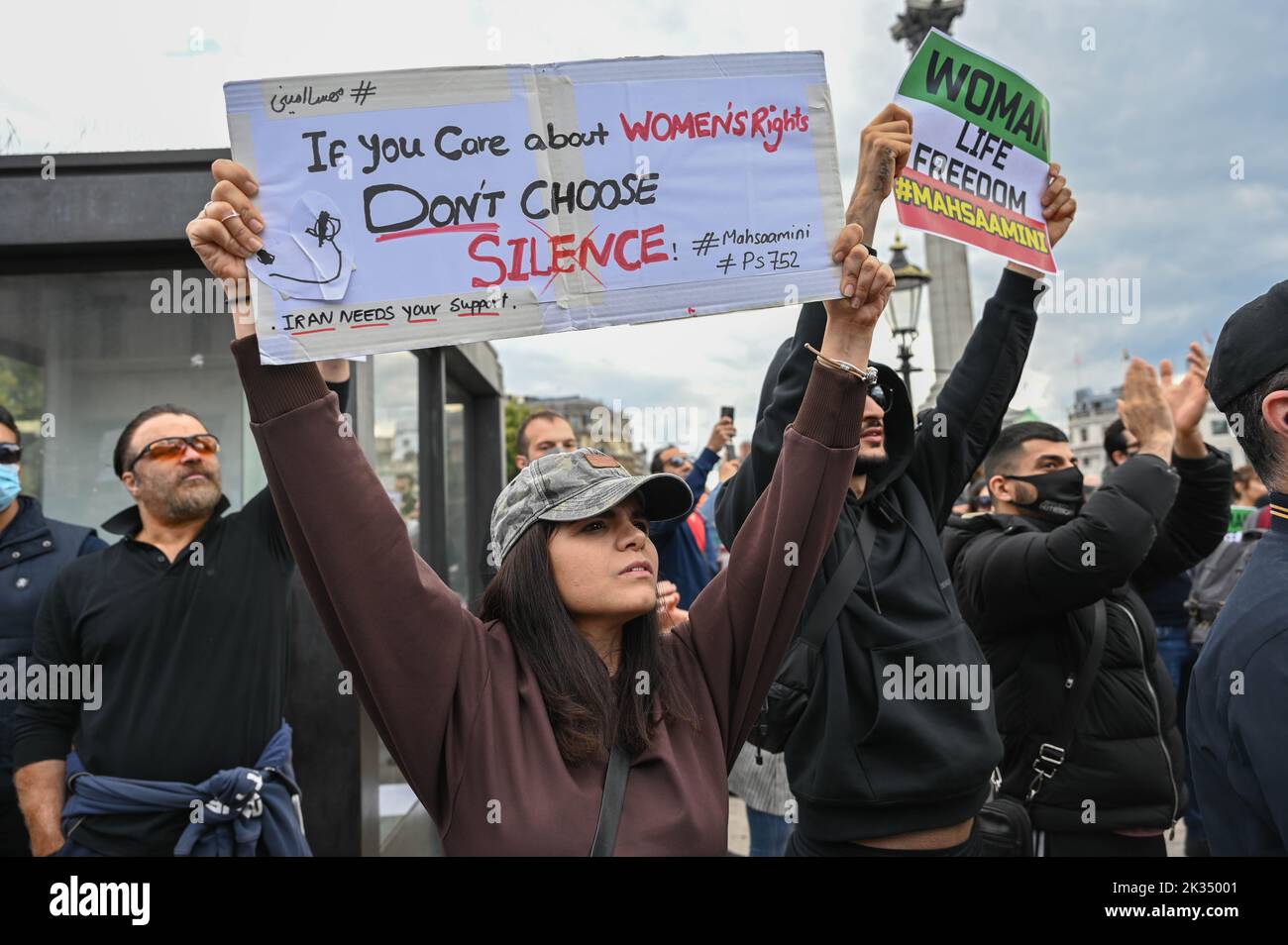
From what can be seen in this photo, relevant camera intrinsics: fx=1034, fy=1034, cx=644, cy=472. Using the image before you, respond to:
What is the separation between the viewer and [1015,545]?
3627 millimetres

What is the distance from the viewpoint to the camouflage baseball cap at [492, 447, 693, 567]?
7.16ft

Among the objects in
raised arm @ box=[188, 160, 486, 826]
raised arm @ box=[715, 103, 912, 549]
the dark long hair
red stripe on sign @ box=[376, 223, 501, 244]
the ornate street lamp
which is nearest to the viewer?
raised arm @ box=[188, 160, 486, 826]

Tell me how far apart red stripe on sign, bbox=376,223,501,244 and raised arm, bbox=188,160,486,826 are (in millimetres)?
251

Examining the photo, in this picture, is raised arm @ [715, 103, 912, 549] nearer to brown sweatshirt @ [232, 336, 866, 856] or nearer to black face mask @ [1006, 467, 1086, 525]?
brown sweatshirt @ [232, 336, 866, 856]

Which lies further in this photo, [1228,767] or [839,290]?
[839,290]

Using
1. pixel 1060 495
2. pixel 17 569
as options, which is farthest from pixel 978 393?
pixel 17 569

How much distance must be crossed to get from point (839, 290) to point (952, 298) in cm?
1553

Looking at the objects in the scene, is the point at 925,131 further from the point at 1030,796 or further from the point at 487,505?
the point at 487,505

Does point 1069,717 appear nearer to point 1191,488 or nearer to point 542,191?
point 1191,488

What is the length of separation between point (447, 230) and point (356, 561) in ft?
2.42

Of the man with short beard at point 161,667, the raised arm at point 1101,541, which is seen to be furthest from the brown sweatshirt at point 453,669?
the man with short beard at point 161,667

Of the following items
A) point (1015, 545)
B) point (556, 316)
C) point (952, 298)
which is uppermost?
point (952, 298)

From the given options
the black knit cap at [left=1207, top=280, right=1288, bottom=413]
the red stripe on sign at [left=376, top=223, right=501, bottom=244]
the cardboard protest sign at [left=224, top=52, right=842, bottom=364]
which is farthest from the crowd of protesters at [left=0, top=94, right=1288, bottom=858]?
the red stripe on sign at [left=376, top=223, right=501, bottom=244]
